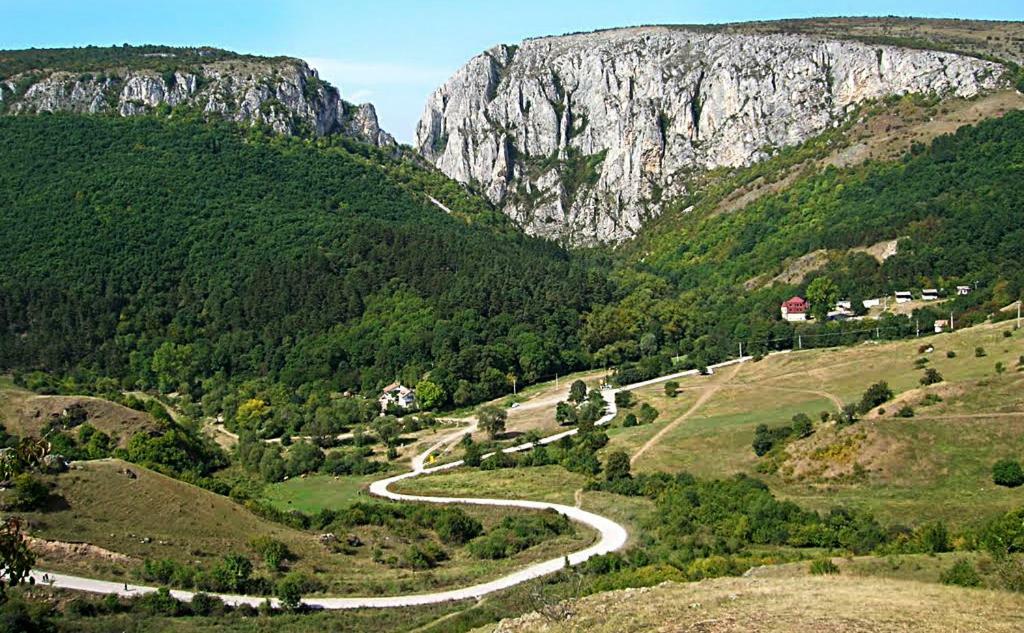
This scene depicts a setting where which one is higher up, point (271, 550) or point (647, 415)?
point (647, 415)

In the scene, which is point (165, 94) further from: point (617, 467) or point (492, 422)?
point (617, 467)

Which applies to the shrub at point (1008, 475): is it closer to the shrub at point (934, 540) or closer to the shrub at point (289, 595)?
Result: the shrub at point (934, 540)

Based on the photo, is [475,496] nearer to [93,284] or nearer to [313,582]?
[313,582]

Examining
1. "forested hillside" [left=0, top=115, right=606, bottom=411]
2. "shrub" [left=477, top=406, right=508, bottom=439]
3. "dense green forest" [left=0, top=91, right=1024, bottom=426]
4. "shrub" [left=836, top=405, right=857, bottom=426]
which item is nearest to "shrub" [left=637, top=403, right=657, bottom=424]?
"shrub" [left=477, top=406, right=508, bottom=439]

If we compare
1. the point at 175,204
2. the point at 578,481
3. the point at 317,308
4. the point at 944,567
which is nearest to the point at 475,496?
the point at 578,481

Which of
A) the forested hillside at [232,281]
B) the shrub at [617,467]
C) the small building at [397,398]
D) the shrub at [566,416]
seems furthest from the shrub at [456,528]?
the forested hillside at [232,281]

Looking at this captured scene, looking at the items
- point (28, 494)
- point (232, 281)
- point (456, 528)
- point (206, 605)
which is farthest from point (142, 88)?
point (206, 605)

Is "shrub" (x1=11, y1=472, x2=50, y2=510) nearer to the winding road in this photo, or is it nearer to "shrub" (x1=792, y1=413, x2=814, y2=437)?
the winding road

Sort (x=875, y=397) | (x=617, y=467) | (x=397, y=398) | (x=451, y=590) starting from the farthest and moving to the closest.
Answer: (x=397, y=398) < (x=875, y=397) < (x=617, y=467) < (x=451, y=590)
